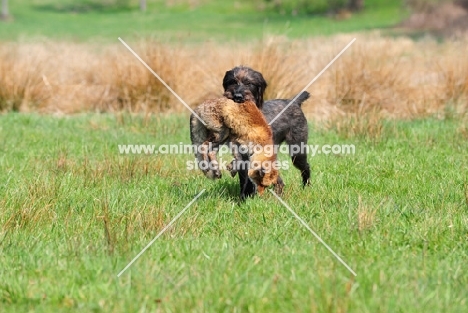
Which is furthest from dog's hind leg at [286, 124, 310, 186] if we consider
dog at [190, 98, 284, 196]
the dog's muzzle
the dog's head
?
dog at [190, 98, 284, 196]

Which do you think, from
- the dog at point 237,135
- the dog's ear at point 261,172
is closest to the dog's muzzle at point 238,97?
the dog at point 237,135

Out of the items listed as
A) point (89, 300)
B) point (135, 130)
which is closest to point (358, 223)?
point (89, 300)

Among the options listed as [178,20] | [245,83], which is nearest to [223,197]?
[245,83]

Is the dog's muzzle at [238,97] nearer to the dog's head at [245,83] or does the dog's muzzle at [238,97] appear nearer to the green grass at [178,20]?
the dog's head at [245,83]

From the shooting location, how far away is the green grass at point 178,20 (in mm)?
43344

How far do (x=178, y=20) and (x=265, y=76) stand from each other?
40081mm

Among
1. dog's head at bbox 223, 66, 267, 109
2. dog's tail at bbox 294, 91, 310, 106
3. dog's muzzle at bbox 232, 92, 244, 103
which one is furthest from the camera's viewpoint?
dog's tail at bbox 294, 91, 310, 106

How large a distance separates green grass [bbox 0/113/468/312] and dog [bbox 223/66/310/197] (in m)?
0.22

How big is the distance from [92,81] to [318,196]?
32.7 feet

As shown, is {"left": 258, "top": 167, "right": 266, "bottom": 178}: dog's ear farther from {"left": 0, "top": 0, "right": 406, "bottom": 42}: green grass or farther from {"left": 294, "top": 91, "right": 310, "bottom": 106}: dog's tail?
{"left": 0, "top": 0, "right": 406, "bottom": 42}: green grass

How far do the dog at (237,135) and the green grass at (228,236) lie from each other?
44 centimetres

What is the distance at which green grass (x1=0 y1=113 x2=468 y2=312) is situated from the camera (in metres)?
4.25

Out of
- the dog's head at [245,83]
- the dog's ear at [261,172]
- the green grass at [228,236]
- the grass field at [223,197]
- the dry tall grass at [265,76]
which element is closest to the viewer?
the green grass at [228,236]

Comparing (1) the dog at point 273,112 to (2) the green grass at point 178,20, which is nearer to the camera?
(1) the dog at point 273,112
